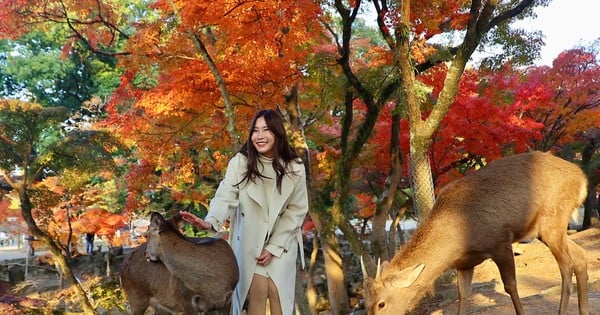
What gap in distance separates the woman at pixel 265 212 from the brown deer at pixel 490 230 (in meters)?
1.10

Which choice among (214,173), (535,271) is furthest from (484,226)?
(214,173)

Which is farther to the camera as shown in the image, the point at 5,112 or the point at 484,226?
the point at 5,112

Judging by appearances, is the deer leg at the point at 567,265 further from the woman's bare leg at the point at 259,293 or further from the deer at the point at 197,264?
the deer at the point at 197,264

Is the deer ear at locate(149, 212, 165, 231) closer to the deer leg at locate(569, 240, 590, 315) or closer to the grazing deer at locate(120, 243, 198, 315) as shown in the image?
the grazing deer at locate(120, 243, 198, 315)

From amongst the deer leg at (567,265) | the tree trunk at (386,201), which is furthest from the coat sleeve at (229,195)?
the tree trunk at (386,201)

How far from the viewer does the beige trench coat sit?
3.54 m

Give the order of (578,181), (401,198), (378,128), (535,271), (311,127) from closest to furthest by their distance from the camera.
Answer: (578,181)
(535,271)
(378,128)
(311,127)
(401,198)

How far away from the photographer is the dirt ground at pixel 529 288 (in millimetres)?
6180

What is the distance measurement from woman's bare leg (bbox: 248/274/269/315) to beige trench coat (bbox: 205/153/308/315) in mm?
52

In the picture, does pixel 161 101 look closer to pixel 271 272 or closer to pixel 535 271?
pixel 271 272

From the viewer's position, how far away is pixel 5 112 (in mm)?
10570

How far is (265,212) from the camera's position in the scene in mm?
3598

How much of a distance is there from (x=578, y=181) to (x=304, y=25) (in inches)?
233

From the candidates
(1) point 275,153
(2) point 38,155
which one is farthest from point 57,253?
(1) point 275,153
